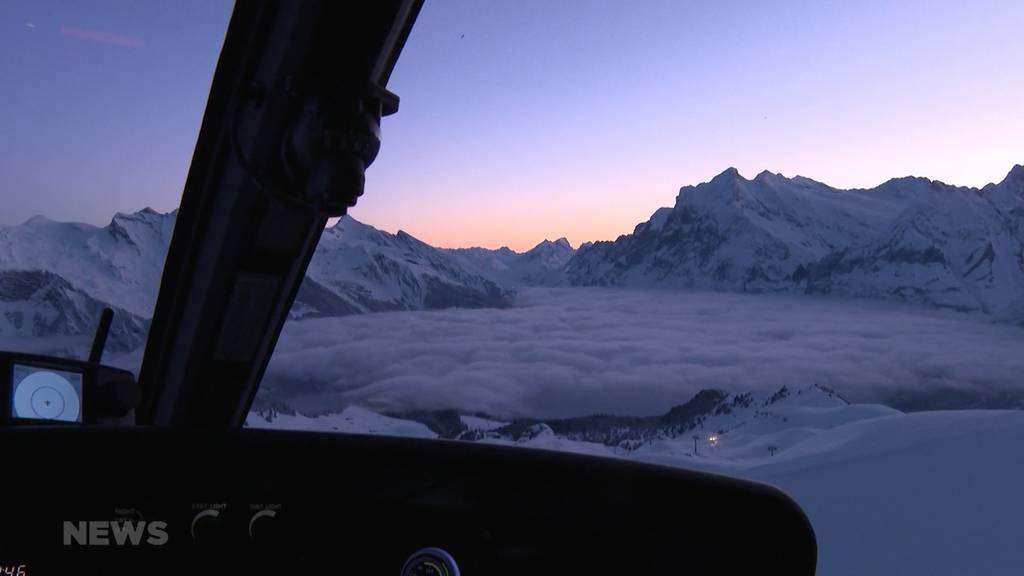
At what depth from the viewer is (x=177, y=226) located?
3471mm

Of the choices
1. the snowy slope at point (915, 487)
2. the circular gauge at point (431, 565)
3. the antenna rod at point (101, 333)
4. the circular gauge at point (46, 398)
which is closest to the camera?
the circular gauge at point (431, 565)

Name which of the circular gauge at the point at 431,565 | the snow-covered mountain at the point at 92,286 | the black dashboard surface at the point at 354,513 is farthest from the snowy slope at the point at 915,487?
the circular gauge at the point at 431,565

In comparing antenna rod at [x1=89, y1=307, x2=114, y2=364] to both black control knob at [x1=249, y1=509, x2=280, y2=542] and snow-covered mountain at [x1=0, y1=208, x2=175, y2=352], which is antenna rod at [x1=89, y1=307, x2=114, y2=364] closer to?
snow-covered mountain at [x1=0, y1=208, x2=175, y2=352]

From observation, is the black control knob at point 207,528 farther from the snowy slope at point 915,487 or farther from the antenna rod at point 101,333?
the snowy slope at point 915,487

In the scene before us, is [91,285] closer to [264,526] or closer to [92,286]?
[92,286]

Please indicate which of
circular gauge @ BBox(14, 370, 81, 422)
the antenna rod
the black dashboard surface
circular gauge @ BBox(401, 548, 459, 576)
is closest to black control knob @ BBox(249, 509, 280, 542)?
the black dashboard surface

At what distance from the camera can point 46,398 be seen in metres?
2.50

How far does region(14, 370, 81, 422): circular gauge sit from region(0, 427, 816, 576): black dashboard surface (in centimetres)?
158

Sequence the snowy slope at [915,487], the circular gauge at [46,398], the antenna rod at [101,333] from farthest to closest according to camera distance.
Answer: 1. the snowy slope at [915,487]
2. the antenna rod at [101,333]
3. the circular gauge at [46,398]

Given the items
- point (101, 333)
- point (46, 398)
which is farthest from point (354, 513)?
point (101, 333)

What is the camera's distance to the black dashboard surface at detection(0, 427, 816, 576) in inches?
39.1

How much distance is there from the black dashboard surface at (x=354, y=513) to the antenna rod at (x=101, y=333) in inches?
96.0

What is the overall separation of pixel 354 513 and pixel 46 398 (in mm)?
1976

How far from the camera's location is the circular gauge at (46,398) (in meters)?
2.41
